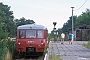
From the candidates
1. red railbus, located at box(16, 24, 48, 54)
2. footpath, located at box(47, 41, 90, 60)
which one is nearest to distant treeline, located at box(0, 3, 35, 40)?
red railbus, located at box(16, 24, 48, 54)

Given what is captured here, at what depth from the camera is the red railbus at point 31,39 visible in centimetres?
2400

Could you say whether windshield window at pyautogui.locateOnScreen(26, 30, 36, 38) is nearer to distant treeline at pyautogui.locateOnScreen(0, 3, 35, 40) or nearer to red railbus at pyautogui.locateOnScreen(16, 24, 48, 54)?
red railbus at pyautogui.locateOnScreen(16, 24, 48, 54)

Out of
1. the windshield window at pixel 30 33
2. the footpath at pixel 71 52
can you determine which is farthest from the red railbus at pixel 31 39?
the footpath at pixel 71 52

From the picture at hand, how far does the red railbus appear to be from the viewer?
24.0 m

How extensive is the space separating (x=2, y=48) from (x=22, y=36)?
706 centimetres

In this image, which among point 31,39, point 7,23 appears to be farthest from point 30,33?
point 7,23

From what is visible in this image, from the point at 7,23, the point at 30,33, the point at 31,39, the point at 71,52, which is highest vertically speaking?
the point at 7,23

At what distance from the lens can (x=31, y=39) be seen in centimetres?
2427

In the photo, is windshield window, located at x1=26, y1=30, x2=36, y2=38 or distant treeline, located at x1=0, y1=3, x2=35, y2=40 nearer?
distant treeline, located at x1=0, y1=3, x2=35, y2=40

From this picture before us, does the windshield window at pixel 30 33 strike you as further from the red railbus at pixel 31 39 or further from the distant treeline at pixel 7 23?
the distant treeline at pixel 7 23

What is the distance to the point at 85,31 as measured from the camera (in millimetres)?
56469

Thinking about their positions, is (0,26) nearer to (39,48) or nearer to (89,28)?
(39,48)

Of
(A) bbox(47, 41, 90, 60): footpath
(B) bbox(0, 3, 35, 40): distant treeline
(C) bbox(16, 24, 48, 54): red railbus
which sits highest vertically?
(B) bbox(0, 3, 35, 40): distant treeline

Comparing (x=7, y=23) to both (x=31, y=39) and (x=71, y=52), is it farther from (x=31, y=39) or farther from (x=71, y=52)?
(x=71, y=52)
